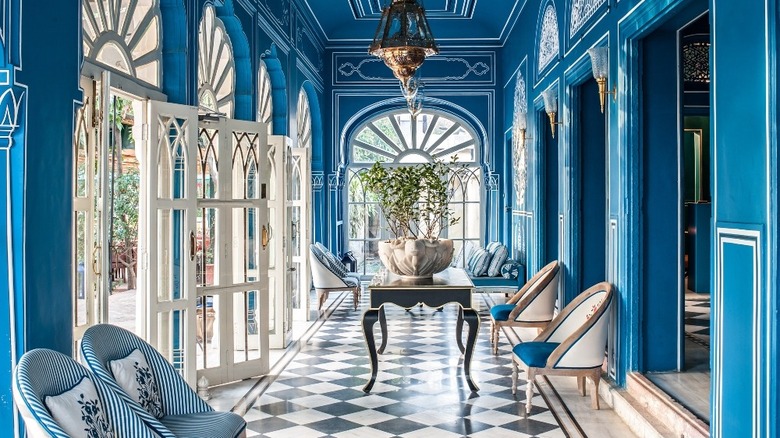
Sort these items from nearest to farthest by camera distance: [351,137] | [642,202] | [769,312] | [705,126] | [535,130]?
[769,312] → [642,202] → [535,130] → [705,126] → [351,137]

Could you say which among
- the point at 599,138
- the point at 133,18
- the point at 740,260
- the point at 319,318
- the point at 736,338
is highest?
the point at 133,18

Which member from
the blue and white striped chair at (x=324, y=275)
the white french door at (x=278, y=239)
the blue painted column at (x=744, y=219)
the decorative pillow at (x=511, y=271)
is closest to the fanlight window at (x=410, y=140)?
the decorative pillow at (x=511, y=271)

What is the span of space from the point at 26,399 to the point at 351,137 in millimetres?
11889

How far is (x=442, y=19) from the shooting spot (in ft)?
42.9

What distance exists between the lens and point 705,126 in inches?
475

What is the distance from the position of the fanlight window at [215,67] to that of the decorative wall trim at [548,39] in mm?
3107

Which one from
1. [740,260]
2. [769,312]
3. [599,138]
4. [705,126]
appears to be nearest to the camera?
[769,312]

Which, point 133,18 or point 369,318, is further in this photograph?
point 369,318

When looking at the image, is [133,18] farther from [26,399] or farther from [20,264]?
[26,399]

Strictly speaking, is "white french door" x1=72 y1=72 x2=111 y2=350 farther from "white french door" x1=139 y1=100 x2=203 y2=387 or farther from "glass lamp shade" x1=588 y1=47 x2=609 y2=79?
"glass lamp shade" x1=588 y1=47 x2=609 y2=79

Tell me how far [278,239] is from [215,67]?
5.69ft

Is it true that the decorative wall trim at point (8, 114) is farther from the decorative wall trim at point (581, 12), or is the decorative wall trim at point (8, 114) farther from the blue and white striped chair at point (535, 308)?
the blue and white striped chair at point (535, 308)

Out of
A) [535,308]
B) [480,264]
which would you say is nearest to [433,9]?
[480,264]

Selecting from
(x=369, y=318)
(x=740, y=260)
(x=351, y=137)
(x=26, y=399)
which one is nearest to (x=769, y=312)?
(x=740, y=260)
